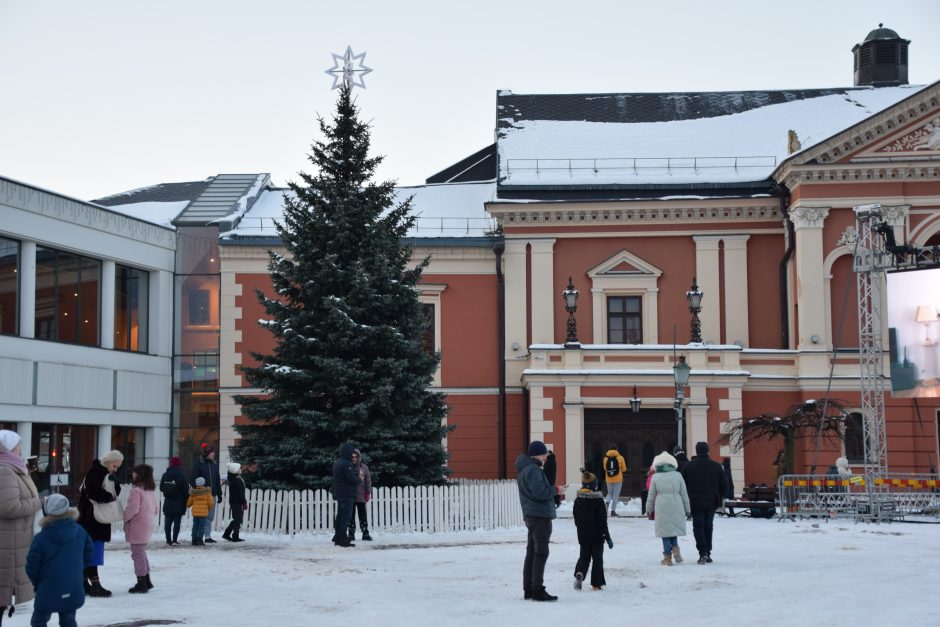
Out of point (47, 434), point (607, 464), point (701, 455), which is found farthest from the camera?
point (47, 434)

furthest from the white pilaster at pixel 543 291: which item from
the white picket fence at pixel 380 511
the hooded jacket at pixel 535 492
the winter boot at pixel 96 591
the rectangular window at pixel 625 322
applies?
the winter boot at pixel 96 591

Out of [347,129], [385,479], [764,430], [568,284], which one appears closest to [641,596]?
[385,479]

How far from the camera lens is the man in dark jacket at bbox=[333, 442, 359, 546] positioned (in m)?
19.8

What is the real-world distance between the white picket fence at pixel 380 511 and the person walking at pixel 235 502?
0.93 metres

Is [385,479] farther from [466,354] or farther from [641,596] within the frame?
[466,354]

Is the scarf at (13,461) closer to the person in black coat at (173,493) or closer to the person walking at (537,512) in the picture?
the person walking at (537,512)

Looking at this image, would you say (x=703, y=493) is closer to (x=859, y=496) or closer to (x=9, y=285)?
(x=859, y=496)

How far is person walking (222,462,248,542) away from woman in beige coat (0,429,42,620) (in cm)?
1075

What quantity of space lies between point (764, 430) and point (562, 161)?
11.0 meters

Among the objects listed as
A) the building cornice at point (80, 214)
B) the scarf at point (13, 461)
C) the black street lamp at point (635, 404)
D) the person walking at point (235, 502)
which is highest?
the building cornice at point (80, 214)

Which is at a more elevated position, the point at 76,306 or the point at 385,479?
the point at 76,306

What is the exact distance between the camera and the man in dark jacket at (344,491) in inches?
781

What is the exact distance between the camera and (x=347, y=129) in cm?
2498

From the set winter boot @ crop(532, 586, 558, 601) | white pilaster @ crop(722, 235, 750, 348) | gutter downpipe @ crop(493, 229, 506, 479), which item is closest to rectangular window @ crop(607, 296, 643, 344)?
white pilaster @ crop(722, 235, 750, 348)
